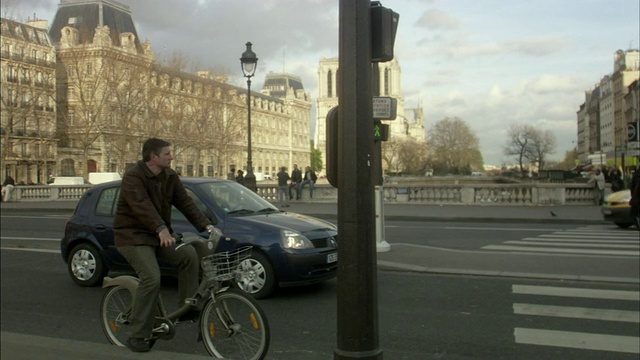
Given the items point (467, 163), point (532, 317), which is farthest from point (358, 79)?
point (467, 163)

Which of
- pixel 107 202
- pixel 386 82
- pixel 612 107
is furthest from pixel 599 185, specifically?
pixel 386 82

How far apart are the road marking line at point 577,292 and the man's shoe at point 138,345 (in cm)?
527

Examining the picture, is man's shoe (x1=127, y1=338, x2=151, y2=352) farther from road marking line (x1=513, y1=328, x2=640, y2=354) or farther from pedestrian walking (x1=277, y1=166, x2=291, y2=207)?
pedestrian walking (x1=277, y1=166, x2=291, y2=207)

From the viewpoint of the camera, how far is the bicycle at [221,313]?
4590mm

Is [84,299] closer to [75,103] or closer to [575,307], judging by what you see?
[575,307]

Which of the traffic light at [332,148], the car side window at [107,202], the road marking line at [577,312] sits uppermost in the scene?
the traffic light at [332,148]

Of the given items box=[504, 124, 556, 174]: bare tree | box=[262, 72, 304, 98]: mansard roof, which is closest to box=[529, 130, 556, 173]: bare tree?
box=[504, 124, 556, 174]: bare tree

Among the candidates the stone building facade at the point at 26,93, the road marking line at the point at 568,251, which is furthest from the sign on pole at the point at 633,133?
the stone building facade at the point at 26,93

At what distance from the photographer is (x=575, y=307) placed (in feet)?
24.3

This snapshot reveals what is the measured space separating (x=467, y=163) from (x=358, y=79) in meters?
127

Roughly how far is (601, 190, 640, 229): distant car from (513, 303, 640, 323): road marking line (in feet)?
38.5

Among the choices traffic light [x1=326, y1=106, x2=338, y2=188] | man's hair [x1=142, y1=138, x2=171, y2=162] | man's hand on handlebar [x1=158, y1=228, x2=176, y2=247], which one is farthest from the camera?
man's hair [x1=142, y1=138, x2=171, y2=162]

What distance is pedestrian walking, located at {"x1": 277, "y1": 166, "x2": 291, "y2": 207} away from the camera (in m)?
29.2

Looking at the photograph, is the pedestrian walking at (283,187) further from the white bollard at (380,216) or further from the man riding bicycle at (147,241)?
the man riding bicycle at (147,241)
